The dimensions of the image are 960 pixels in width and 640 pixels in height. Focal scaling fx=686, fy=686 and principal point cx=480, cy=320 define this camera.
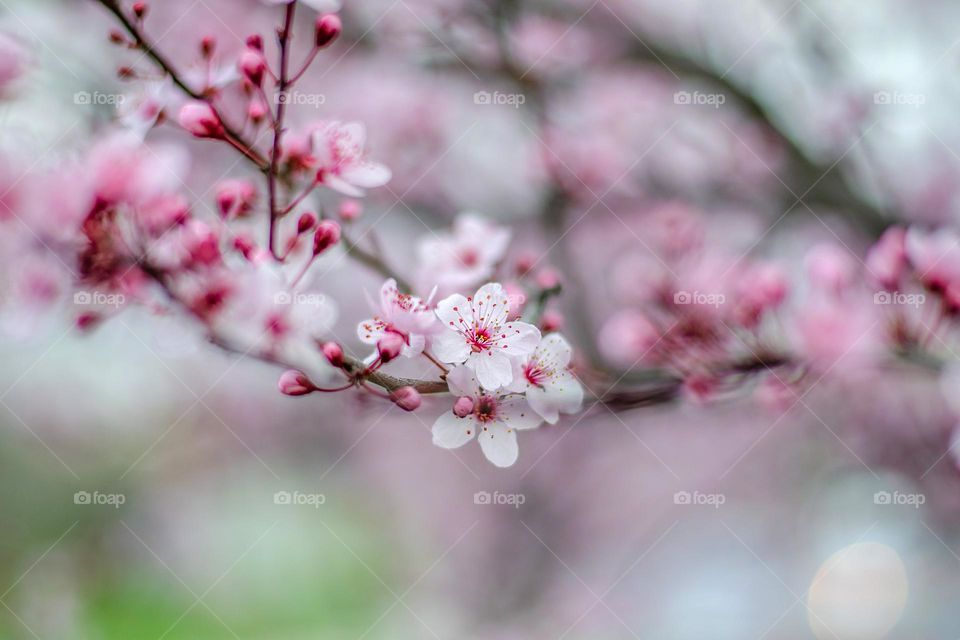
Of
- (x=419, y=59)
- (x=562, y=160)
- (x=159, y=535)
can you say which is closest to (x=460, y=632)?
(x=159, y=535)

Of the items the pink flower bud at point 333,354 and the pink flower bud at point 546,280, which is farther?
the pink flower bud at point 546,280

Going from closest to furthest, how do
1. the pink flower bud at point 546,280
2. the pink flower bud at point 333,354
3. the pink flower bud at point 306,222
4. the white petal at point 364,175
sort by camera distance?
the pink flower bud at point 333,354 → the pink flower bud at point 306,222 → the white petal at point 364,175 → the pink flower bud at point 546,280

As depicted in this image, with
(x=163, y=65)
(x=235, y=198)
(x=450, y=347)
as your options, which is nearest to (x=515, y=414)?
(x=450, y=347)

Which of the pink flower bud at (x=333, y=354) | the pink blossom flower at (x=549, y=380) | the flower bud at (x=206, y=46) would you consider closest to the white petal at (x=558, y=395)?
the pink blossom flower at (x=549, y=380)

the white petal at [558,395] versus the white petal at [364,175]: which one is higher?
the white petal at [364,175]

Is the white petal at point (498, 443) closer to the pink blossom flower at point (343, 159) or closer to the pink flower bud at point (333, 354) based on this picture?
the pink flower bud at point (333, 354)

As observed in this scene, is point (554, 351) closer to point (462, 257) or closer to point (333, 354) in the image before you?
point (333, 354)
